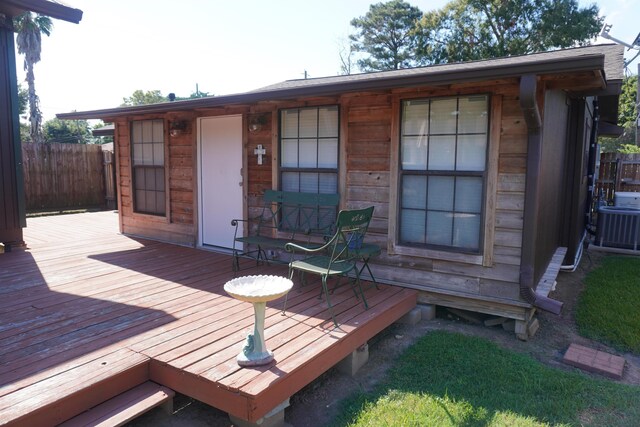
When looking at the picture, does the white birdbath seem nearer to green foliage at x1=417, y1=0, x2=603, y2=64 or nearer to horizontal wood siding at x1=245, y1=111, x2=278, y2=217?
horizontal wood siding at x1=245, y1=111, x2=278, y2=217

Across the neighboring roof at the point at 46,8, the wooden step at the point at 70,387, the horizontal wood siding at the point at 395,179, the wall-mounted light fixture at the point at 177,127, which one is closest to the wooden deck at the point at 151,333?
the wooden step at the point at 70,387

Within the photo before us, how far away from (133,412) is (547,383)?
2.49 metres

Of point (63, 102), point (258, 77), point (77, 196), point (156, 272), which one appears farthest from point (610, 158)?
point (63, 102)

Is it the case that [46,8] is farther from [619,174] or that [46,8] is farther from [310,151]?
[619,174]

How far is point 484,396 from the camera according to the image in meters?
2.63

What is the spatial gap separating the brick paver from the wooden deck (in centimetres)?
127

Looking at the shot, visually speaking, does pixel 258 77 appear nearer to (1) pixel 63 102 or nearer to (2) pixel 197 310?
(1) pixel 63 102

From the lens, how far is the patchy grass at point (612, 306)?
3.70 metres

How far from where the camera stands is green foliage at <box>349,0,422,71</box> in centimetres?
2073

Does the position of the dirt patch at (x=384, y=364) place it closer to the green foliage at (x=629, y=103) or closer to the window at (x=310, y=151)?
the window at (x=310, y=151)

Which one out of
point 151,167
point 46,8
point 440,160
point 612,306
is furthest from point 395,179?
point 46,8

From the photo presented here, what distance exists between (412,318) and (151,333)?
2149mm

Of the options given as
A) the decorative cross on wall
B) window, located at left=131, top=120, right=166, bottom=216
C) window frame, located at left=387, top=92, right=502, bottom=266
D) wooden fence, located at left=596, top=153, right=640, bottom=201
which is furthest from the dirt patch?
wooden fence, located at left=596, top=153, right=640, bottom=201

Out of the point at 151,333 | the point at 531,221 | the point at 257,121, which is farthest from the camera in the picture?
the point at 257,121
